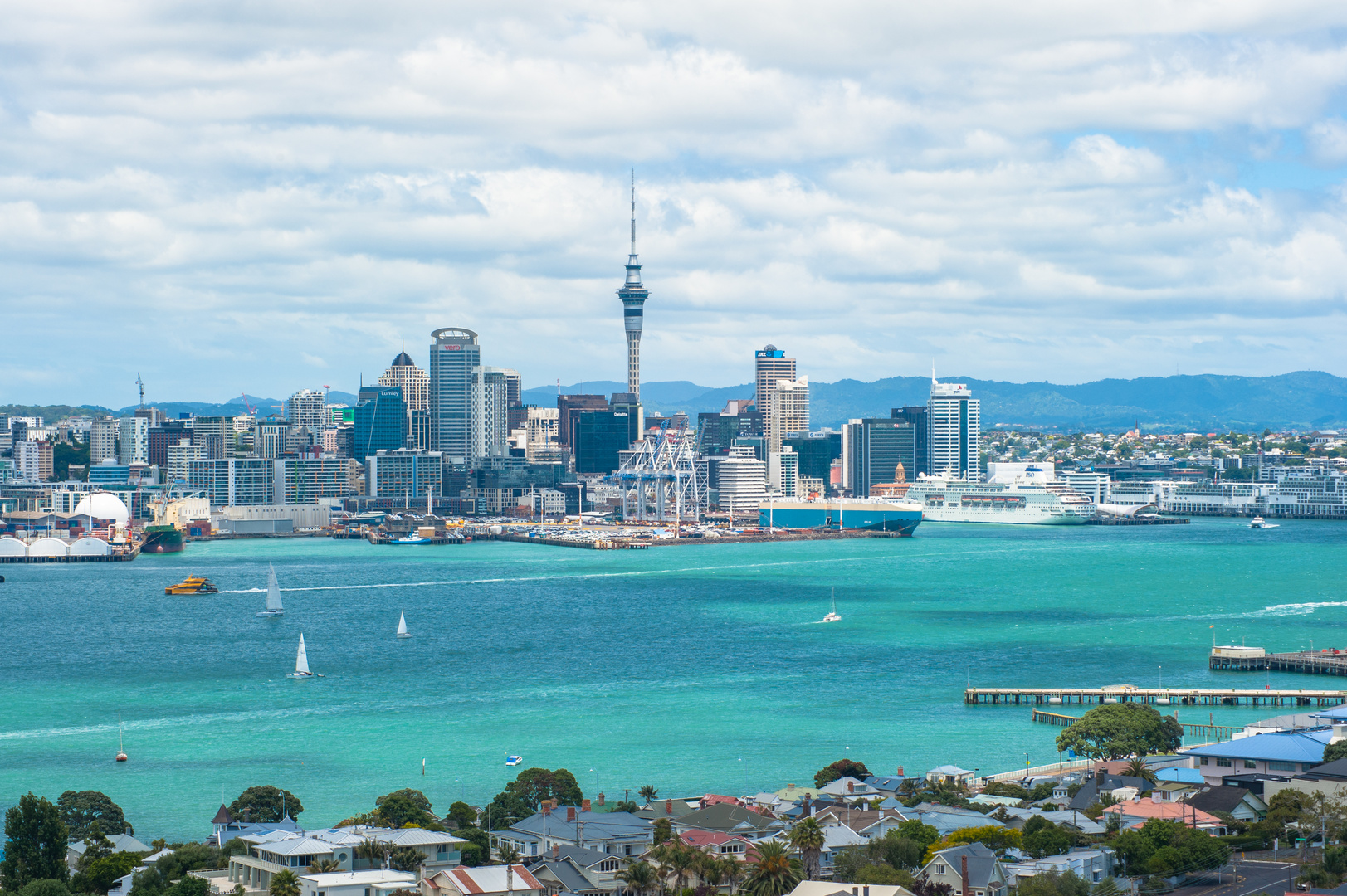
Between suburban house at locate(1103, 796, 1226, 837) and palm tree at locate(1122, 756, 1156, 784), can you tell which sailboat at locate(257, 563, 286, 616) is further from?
suburban house at locate(1103, 796, 1226, 837)

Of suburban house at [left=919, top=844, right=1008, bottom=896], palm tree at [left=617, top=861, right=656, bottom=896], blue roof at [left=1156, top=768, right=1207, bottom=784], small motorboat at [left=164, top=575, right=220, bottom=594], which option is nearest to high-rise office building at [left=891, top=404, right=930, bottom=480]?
small motorboat at [left=164, top=575, right=220, bottom=594]

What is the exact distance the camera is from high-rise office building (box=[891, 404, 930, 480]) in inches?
4948

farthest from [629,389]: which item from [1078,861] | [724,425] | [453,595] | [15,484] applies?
[1078,861]

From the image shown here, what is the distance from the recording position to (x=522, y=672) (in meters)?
31.0

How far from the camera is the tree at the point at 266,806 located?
58.5ft

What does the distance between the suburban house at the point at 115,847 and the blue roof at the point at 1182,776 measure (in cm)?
1047

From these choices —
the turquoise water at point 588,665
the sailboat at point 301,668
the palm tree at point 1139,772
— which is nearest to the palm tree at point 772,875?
the palm tree at point 1139,772

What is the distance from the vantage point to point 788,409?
136750 millimetres

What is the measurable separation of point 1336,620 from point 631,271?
104 meters

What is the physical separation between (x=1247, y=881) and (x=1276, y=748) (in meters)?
4.72

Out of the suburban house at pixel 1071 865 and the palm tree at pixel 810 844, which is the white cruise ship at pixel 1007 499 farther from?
the palm tree at pixel 810 844

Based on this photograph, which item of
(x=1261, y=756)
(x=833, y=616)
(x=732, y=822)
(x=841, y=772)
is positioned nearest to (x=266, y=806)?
(x=732, y=822)

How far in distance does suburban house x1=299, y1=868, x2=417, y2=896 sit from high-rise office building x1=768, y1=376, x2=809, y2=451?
401 feet

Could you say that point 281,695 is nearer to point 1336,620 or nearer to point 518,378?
point 1336,620
